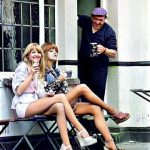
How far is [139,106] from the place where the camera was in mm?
11328

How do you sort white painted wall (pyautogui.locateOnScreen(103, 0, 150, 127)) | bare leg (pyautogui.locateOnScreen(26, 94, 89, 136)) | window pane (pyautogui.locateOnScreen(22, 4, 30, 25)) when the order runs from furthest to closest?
1. white painted wall (pyautogui.locateOnScreen(103, 0, 150, 127))
2. window pane (pyautogui.locateOnScreen(22, 4, 30, 25))
3. bare leg (pyautogui.locateOnScreen(26, 94, 89, 136))

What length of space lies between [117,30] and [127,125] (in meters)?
1.69

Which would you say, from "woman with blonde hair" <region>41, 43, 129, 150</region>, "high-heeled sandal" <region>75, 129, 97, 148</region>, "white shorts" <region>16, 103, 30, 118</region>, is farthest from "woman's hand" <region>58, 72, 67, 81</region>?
"high-heeled sandal" <region>75, 129, 97, 148</region>

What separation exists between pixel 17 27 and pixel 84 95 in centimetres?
172

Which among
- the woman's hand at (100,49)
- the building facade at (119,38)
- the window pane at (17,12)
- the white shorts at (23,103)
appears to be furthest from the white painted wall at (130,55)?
the white shorts at (23,103)

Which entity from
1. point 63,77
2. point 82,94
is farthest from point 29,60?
point 82,94

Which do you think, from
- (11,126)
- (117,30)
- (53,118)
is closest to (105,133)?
(53,118)

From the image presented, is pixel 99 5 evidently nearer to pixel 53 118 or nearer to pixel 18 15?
pixel 18 15

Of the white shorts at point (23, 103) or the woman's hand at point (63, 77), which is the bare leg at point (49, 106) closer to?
the white shorts at point (23, 103)

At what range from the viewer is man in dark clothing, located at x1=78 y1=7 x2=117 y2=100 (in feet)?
31.9

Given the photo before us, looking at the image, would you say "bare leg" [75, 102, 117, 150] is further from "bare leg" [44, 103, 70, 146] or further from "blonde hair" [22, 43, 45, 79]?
"blonde hair" [22, 43, 45, 79]

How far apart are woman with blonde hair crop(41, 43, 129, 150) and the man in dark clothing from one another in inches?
33.2

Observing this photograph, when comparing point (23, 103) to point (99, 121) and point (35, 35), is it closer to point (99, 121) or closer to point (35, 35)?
point (99, 121)

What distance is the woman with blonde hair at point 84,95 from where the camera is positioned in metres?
8.72
